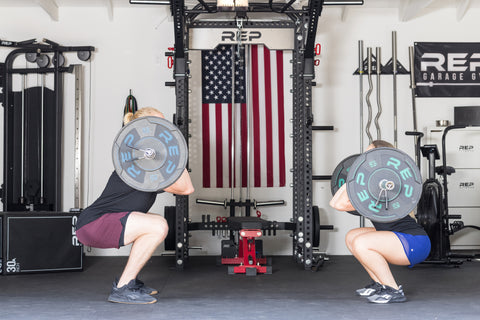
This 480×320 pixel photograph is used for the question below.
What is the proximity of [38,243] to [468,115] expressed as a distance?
13.9ft

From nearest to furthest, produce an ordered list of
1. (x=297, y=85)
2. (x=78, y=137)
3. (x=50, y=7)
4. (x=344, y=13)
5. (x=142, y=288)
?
1. (x=142, y=288)
2. (x=297, y=85)
3. (x=50, y=7)
4. (x=78, y=137)
5. (x=344, y=13)

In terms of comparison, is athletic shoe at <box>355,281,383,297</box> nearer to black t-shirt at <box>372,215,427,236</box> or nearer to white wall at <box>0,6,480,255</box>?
black t-shirt at <box>372,215,427,236</box>

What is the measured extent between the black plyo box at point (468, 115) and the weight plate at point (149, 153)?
353 cm

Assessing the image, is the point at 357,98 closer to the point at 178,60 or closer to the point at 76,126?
the point at 178,60

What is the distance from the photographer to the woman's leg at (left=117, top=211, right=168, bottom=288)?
10.8 ft

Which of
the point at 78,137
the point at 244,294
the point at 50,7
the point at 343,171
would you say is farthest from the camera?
the point at 78,137

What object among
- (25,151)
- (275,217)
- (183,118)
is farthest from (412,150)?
(25,151)

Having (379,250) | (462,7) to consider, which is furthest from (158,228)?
(462,7)

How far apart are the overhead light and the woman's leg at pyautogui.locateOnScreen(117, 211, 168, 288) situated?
212 cm

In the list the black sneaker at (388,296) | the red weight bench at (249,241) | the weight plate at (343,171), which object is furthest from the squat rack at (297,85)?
the black sneaker at (388,296)

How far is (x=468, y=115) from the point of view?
5.65 m

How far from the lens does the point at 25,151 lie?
5574 millimetres

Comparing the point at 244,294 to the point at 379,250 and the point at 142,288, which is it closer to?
the point at 142,288

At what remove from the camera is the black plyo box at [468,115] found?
5613mm
